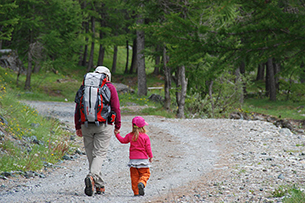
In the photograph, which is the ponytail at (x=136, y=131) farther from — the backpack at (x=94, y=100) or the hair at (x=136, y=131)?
the backpack at (x=94, y=100)

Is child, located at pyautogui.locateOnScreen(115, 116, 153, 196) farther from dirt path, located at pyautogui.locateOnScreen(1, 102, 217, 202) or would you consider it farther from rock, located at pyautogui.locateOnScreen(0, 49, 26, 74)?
rock, located at pyautogui.locateOnScreen(0, 49, 26, 74)

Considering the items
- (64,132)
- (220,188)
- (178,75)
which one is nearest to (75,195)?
(220,188)

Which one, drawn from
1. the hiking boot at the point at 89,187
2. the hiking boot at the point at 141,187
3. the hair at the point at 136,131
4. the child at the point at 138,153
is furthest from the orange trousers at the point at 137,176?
the hiking boot at the point at 89,187

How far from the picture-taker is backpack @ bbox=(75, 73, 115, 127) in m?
5.01

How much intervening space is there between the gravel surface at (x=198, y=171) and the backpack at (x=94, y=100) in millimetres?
1252

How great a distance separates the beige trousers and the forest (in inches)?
68.6

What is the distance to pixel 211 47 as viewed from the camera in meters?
5.25

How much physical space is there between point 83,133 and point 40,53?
19673 mm

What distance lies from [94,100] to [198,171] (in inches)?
125

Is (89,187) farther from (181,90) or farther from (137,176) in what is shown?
(181,90)

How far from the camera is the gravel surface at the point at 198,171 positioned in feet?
16.6

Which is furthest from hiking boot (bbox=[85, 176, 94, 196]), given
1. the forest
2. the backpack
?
the forest

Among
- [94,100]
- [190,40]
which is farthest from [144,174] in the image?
[190,40]

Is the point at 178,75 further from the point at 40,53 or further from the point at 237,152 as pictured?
the point at 40,53
